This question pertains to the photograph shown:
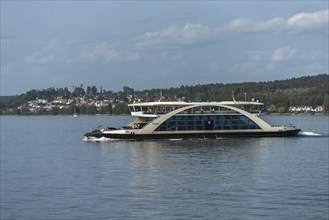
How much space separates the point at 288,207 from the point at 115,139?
5445 cm

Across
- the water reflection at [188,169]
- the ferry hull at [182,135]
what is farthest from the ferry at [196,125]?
the water reflection at [188,169]

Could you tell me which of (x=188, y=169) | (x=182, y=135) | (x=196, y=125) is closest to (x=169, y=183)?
(x=188, y=169)

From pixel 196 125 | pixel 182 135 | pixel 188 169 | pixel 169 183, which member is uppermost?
pixel 196 125

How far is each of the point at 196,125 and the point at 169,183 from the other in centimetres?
4356

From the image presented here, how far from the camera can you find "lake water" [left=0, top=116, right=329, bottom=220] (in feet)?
121

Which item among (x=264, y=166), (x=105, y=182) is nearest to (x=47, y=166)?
(x=105, y=182)

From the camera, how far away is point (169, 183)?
47.0 meters

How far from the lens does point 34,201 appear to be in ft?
133

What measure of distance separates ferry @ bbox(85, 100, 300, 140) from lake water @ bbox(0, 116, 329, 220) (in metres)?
11.6

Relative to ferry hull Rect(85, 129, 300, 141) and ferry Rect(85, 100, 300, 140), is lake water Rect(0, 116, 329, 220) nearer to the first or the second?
ferry hull Rect(85, 129, 300, 141)

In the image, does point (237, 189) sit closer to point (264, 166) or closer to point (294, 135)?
point (264, 166)

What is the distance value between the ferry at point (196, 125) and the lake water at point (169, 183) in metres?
11.6

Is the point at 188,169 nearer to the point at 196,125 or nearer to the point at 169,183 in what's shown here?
the point at 169,183

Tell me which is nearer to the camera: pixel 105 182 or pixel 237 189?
pixel 237 189
